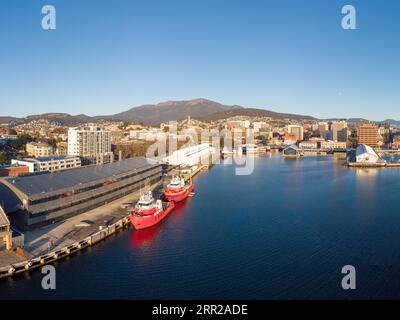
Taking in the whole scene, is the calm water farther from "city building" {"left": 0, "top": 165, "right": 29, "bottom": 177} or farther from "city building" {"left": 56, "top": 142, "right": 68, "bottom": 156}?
"city building" {"left": 56, "top": 142, "right": 68, "bottom": 156}

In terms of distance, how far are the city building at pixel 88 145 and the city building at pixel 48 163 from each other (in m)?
2.16

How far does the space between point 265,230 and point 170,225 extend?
250 cm

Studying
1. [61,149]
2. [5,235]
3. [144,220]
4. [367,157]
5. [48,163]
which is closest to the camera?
[5,235]

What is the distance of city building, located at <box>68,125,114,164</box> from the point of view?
72.8 feet

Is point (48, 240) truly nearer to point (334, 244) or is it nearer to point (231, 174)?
point (334, 244)

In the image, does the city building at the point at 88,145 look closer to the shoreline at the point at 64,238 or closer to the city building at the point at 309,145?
the shoreline at the point at 64,238

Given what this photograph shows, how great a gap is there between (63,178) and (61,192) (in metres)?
0.95

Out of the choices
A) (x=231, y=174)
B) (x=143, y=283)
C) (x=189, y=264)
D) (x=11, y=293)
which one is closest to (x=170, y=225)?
(x=189, y=264)

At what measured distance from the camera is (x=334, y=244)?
8.53 m

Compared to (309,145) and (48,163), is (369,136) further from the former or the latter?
(48,163)

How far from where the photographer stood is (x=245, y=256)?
7746mm

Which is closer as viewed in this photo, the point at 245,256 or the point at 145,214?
the point at 245,256

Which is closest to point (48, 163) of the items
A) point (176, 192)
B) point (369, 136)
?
point (176, 192)
